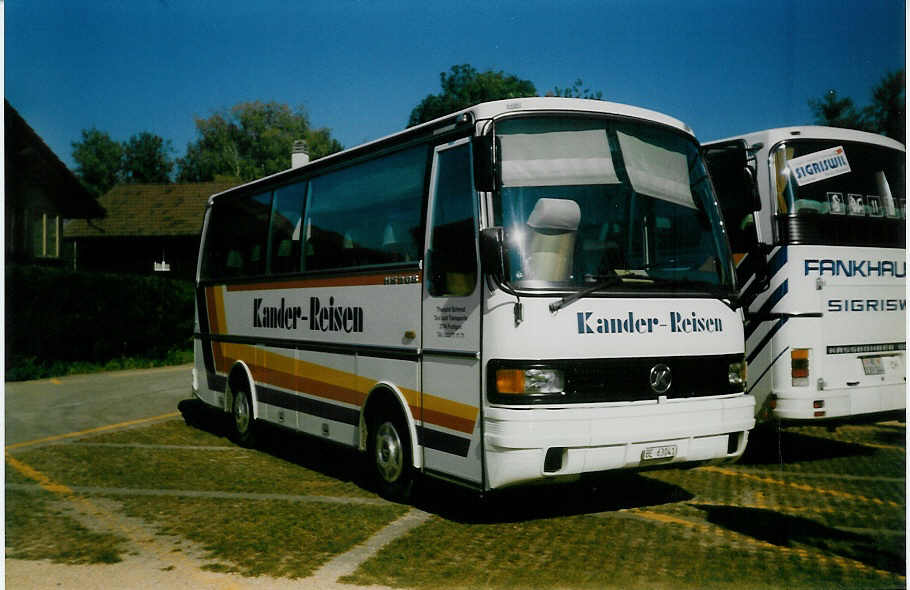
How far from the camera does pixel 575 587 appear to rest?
5.29 meters

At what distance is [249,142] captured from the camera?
41.1 meters

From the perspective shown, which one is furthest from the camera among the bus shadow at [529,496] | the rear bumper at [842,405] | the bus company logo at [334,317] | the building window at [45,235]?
the building window at [45,235]

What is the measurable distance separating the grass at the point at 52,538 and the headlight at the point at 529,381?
9.47 ft

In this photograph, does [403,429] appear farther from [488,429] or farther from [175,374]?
[175,374]

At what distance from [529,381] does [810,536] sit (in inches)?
95.1

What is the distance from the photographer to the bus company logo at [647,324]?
20.4 ft

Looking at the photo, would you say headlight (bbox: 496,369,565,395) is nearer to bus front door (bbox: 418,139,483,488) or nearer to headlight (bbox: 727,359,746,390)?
bus front door (bbox: 418,139,483,488)

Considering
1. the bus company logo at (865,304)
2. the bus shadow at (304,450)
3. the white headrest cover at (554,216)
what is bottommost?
the bus shadow at (304,450)

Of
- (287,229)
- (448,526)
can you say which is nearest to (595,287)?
(448,526)

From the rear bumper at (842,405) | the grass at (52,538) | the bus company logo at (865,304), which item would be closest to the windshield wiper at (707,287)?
the rear bumper at (842,405)

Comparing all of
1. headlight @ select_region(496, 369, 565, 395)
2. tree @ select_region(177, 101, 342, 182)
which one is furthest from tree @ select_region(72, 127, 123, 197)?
headlight @ select_region(496, 369, 565, 395)

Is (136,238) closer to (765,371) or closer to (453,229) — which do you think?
(765,371)

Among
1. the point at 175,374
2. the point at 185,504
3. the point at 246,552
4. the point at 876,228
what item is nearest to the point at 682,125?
the point at 876,228

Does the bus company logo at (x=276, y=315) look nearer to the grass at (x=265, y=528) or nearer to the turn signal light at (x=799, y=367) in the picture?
the grass at (x=265, y=528)
